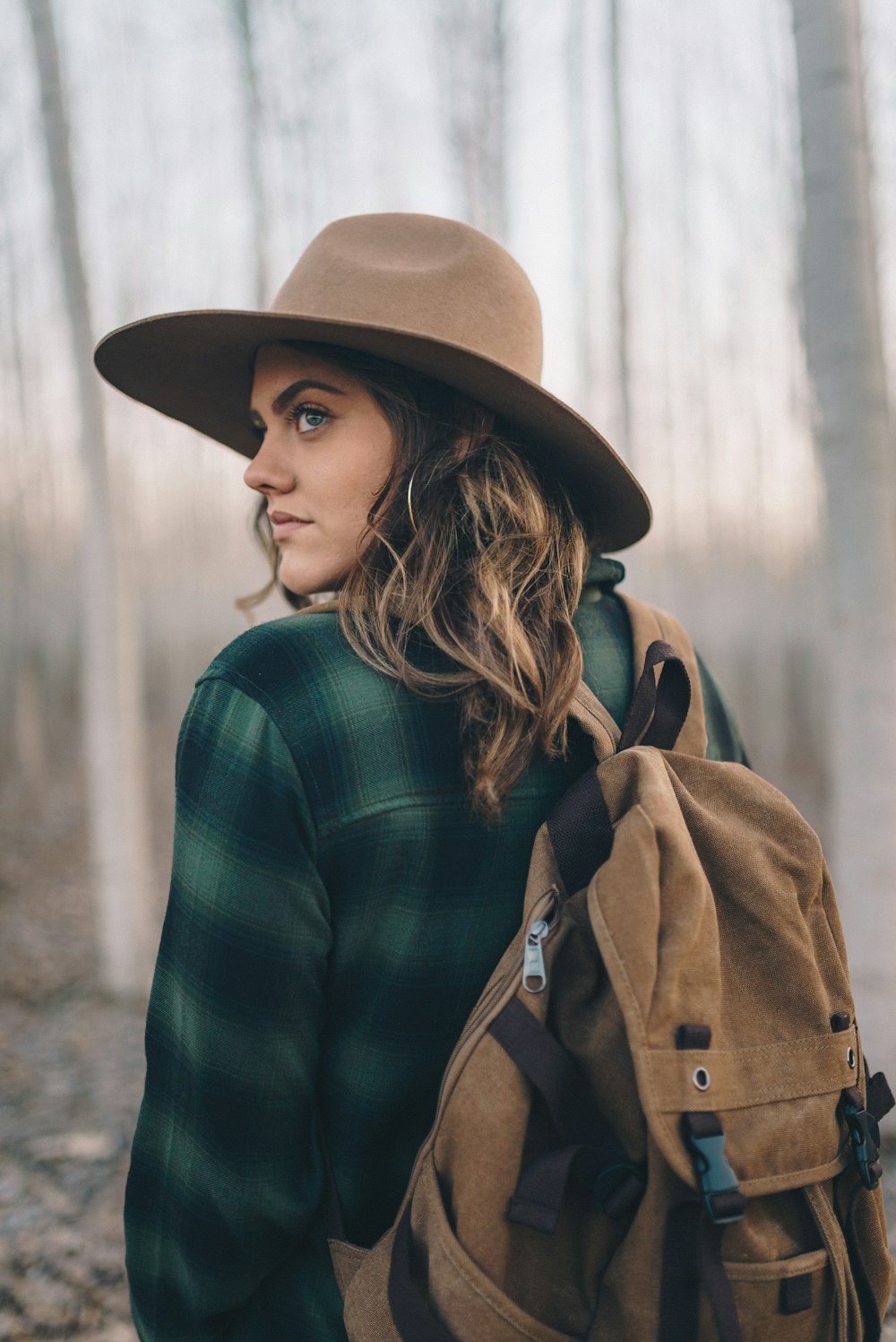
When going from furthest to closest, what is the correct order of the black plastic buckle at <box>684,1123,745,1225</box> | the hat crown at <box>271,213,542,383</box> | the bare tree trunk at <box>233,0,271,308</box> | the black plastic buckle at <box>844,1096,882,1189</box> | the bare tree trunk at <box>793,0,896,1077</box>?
1. the bare tree trunk at <box>233,0,271,308</box>
2. the bare tree trunk at <box>793,0,896,1077</box>
3. the hat crown at <box>271,213,542,383</box>
4. the black plastic buckle at <box>844,1096,882,1189</box>
5. the black plastic buckle at <box>684,1123,745,1225</box>

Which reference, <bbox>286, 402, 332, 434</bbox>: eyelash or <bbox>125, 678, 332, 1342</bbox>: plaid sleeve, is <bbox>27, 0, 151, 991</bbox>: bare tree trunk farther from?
<bbox>125, 678, 332, 1342</bbox>: plaid sleeve

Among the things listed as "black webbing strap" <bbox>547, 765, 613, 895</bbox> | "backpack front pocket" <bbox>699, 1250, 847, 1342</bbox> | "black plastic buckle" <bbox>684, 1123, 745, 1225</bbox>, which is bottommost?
"backpack front pocket" <bbox>699, 1250, 847, 1342</bbox>

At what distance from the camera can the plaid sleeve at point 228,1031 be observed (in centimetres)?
98

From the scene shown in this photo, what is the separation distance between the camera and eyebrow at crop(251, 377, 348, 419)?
123 centimetres

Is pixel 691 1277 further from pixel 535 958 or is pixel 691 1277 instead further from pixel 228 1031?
pixel 228 1031

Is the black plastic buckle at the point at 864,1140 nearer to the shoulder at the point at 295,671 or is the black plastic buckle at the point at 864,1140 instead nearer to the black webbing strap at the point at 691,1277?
the black webbing strap at the point at 691,1277

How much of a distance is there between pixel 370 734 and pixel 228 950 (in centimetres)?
31

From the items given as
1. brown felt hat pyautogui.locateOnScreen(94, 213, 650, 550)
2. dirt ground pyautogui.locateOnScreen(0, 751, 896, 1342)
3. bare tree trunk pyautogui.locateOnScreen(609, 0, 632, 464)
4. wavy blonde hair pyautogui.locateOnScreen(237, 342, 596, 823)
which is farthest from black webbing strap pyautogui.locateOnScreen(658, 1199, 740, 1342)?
bare tree trunk pyautogui.locateOnScreen(609, 0, 632, 464)

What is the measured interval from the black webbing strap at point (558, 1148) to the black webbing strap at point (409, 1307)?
0.13 meters

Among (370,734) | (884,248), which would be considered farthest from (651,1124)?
(884,248)

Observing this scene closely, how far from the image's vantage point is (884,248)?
7.59 meters

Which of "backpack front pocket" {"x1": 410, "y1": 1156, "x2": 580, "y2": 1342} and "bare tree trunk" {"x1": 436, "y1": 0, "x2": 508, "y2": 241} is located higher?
"bare tree trunk" {"x1": 436, "y1": 0, "x2": 508, "y2": 241}

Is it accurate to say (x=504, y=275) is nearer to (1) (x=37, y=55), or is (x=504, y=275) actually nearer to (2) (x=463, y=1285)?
(2) (x=463, y=1285)

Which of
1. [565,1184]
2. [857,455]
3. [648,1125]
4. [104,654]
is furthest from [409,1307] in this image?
[104,654]
